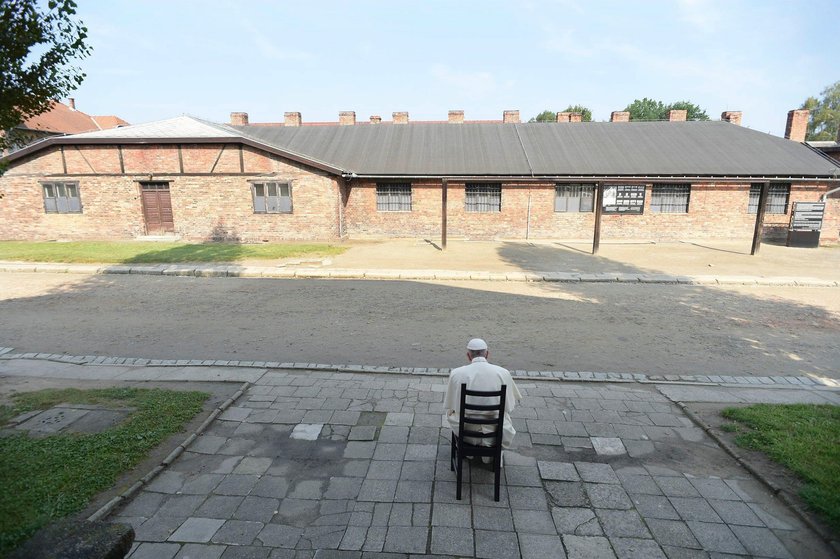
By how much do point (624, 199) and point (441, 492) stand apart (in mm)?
19411

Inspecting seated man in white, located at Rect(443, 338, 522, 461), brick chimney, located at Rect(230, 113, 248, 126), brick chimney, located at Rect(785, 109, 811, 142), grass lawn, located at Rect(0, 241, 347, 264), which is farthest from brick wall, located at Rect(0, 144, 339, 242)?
brick chimney, located at Rect(785, 109, 811, 142)

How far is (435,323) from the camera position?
8.42m

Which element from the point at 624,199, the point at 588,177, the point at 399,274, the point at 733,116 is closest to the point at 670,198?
the point at 624,199

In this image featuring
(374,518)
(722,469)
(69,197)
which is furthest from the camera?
(69,197)

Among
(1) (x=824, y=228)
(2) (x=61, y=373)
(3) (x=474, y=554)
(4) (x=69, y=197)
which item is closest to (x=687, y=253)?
(1) (x=824, y=228)

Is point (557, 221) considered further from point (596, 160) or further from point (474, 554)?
point (474, 554)

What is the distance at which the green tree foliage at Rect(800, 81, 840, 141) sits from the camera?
43.4m

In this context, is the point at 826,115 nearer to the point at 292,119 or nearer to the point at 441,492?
the point at 292,119

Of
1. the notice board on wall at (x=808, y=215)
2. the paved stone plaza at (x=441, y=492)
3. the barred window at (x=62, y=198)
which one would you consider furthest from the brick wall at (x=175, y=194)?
the notice board on wall at (x=808, y=215)

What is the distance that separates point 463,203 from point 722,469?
1730cm

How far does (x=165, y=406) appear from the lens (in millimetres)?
5000

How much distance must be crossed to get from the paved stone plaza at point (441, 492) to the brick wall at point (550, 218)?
15.9 metres

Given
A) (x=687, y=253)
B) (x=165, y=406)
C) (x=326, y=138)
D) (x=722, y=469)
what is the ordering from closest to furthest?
1. (x=722, y=469)
2. (x=165, y=406)
3. (x=687, y=253)
4. (x=326, y=138)

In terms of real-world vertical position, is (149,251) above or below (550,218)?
below
